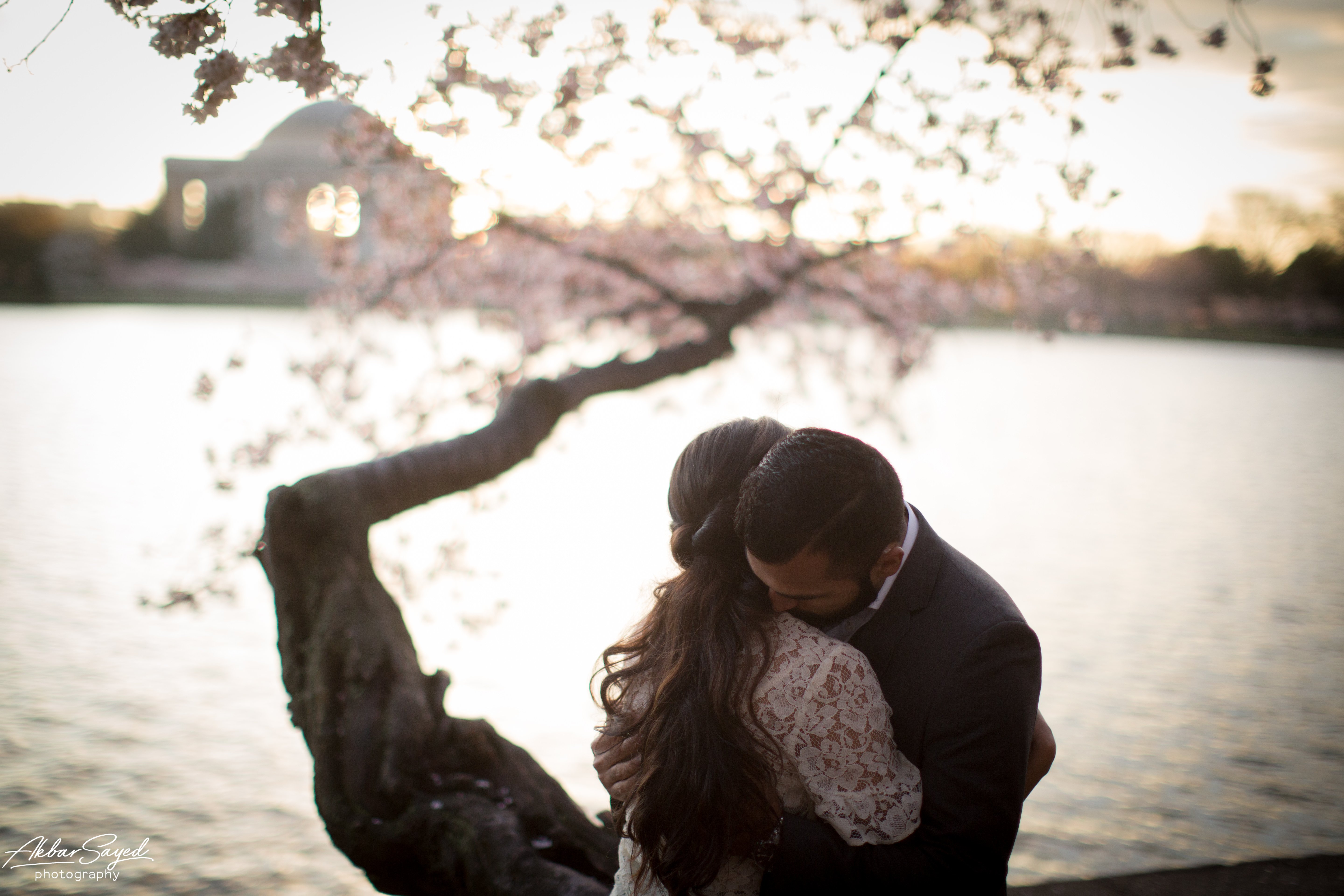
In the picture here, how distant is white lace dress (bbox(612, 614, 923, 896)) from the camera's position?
162 cm

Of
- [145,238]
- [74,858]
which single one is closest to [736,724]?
[74,858]

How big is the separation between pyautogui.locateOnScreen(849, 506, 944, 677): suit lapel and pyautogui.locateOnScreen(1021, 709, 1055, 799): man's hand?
0.44 metres

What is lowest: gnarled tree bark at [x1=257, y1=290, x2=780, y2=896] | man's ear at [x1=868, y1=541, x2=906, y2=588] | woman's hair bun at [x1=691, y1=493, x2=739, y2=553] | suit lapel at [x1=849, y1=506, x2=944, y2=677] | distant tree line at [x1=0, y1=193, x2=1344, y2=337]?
gnarled tree bark at [x1=257, y1=290, x2=780, y2=896]

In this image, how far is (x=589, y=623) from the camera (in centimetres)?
738

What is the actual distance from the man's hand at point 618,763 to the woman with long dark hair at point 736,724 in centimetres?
3

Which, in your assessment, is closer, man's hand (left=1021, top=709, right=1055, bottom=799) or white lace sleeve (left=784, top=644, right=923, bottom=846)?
white lace sleeve (left=784, top=644, right=923, bottom=846)

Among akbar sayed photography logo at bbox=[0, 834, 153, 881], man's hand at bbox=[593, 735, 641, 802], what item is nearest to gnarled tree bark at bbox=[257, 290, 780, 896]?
man's hand at bbox=[593, 735, 641, 802]

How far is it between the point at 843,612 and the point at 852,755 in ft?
0.89

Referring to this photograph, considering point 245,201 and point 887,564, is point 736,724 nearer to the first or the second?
point 887,564

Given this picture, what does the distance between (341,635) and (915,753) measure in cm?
184

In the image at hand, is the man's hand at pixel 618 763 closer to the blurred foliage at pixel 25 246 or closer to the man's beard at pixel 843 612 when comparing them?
the man's beard at pixel 843 612

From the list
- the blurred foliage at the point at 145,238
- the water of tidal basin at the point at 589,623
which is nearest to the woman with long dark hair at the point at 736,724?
the water of tidal basin at the point at 589,623

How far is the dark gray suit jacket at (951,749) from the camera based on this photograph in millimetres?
1657

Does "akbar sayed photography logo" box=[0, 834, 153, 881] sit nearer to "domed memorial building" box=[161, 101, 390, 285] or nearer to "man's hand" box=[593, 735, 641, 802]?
"man's hand" box=[593, 735, 641, 802]
